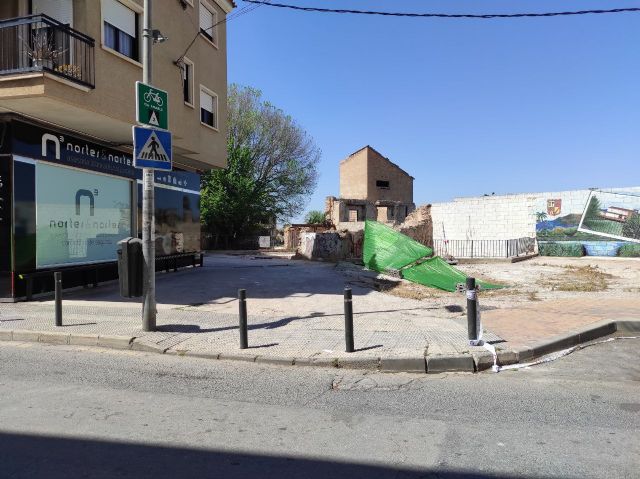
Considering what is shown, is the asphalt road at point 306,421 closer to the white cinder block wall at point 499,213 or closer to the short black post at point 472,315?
the short black post at point 472,315

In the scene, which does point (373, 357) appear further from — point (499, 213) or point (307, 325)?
point (499, 213)

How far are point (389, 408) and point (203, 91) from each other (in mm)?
13884

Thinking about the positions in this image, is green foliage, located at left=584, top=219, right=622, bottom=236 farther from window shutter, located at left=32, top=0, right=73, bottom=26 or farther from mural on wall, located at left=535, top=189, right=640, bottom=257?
window shutter, located at left=32, top=0, right=73, bottom=26

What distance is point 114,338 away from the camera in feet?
25.3

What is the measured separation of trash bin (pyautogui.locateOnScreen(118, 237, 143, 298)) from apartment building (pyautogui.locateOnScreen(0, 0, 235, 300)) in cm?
358

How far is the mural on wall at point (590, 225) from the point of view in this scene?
30656mm

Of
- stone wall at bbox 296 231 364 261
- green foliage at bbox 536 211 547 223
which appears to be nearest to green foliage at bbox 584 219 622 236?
green foliage at bbox 536 211 547 223

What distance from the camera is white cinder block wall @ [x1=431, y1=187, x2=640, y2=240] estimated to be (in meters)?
33.1

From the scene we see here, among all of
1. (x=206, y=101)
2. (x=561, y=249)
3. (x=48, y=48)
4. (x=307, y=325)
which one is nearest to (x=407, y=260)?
(x=307, y=325)

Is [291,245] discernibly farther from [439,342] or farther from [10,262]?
[439,342]

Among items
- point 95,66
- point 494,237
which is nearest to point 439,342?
point 95,66

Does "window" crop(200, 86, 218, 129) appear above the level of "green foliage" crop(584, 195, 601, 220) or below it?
above

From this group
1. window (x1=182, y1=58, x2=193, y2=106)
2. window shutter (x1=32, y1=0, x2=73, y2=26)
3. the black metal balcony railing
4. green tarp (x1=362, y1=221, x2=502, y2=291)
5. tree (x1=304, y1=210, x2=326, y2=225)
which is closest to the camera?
the black metal balcony railing

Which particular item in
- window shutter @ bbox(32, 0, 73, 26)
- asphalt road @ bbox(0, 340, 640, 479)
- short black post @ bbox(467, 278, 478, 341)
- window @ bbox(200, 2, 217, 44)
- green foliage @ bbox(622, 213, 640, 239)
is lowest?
asphalt road @ bbox(0, 340, 640, 479)
